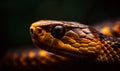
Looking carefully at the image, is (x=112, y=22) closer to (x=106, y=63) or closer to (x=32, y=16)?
(x=106, y=63)

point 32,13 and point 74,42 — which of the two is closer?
point 74,42

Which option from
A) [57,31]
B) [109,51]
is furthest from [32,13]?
[109,51]

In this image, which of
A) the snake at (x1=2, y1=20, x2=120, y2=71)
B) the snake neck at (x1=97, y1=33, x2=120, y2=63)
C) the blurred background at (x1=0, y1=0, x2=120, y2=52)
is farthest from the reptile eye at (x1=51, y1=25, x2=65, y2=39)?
the blurred background at (x1=0, y1=0, x2=120, y2=52)

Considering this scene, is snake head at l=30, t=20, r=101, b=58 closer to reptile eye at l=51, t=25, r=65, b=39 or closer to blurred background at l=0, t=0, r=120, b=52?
reptile eye at l=51, t=25, r=65, b=39

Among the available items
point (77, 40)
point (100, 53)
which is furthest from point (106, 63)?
point (77, 40)

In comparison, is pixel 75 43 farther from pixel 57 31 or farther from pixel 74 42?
pixel 57 31

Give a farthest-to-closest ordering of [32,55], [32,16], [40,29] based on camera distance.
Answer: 1. [32,16]
2. [32,55]
3. [40,29]
